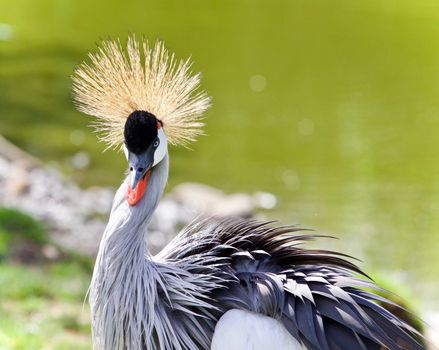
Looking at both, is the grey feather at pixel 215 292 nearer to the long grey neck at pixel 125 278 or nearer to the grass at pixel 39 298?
the long grey neck at pixel 125 278

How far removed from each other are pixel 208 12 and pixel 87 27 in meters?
1.64

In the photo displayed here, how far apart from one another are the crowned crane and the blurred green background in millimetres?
2084

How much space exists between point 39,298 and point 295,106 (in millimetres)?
3958

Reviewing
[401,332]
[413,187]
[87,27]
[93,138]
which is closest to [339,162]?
[413,187]

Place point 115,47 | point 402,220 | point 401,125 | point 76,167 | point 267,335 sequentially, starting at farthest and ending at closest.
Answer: point 401,125
point 76,167
point 402,220
point 115,47
point 267,335

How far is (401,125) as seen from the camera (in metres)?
6.97

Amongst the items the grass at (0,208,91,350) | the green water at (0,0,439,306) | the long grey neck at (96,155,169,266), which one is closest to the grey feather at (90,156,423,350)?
the long grey neck at (96,155,169,266)

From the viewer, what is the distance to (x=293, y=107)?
23.6 ft

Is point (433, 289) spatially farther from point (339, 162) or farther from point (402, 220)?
point (339, 162)

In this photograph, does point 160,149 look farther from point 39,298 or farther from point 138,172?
point 39,298

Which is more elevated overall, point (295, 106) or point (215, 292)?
point (295, 106)

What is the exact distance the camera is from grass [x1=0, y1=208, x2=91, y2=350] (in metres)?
3.31

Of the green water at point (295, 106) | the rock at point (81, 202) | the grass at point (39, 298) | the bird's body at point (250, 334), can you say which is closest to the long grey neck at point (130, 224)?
the bird's body at point (250, 334)

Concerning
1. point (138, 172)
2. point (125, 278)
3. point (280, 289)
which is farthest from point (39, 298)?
point (280, 289)
